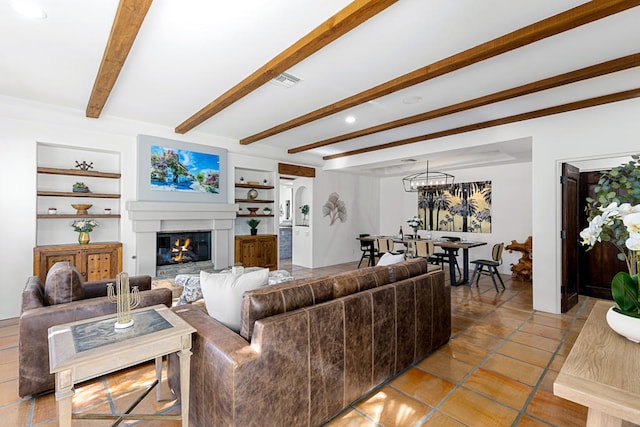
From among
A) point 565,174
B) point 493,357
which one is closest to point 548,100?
point 565,174

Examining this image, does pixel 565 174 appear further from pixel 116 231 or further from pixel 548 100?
pixel 116 231

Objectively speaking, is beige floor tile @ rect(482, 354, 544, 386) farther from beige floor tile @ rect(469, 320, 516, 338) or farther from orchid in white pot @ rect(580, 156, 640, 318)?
orchid in white pot @ rect(580, 156, 640, 318)

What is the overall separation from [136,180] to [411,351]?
479 centimetres

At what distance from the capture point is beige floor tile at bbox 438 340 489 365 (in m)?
2.79

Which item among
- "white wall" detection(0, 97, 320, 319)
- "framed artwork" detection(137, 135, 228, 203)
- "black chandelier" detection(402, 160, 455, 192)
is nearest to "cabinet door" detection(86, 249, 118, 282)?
"white wall" detection(0, 97, 320, 319)

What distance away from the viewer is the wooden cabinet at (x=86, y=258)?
396 centimetres

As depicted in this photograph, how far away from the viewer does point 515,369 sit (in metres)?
2.62

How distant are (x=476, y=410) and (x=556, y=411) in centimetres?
55

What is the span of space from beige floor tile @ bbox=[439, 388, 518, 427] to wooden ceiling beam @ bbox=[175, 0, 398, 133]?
2.77 meters

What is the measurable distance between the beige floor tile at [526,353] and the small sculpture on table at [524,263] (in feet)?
11.8

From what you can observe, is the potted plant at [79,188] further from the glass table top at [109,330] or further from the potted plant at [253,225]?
the glass table top at [109,330]

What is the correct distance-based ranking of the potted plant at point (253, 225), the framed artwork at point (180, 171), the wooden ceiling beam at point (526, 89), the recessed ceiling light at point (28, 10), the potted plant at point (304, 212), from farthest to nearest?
the potted plant at point (304, 212) → the potted plant at point (253, 225) → the framed artwork at point (180, 171) → the wooden ceiling beam at point (526, 89) → the recessed ceiling light at point (28, 10)

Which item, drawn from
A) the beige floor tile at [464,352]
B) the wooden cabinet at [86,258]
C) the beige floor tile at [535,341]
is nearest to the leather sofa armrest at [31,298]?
the wooden cabinet at [86,258]

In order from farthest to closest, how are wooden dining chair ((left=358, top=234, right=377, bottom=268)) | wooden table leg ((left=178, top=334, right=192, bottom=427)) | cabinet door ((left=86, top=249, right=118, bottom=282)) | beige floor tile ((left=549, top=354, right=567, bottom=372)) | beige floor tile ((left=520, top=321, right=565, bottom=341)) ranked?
wooden dining chair ((left=358, top=234, right=377, bottom=268)), cabinet door ((left=86, top=249, right=118, bottom=282)), beige floor tile ((left=520, top=321, right=565, bottom=341)), beige floor tile ((left=549, top=354, right=567, bottom=372)), wooden table leg ((left=178, top=334, right=192, bottom=427))
